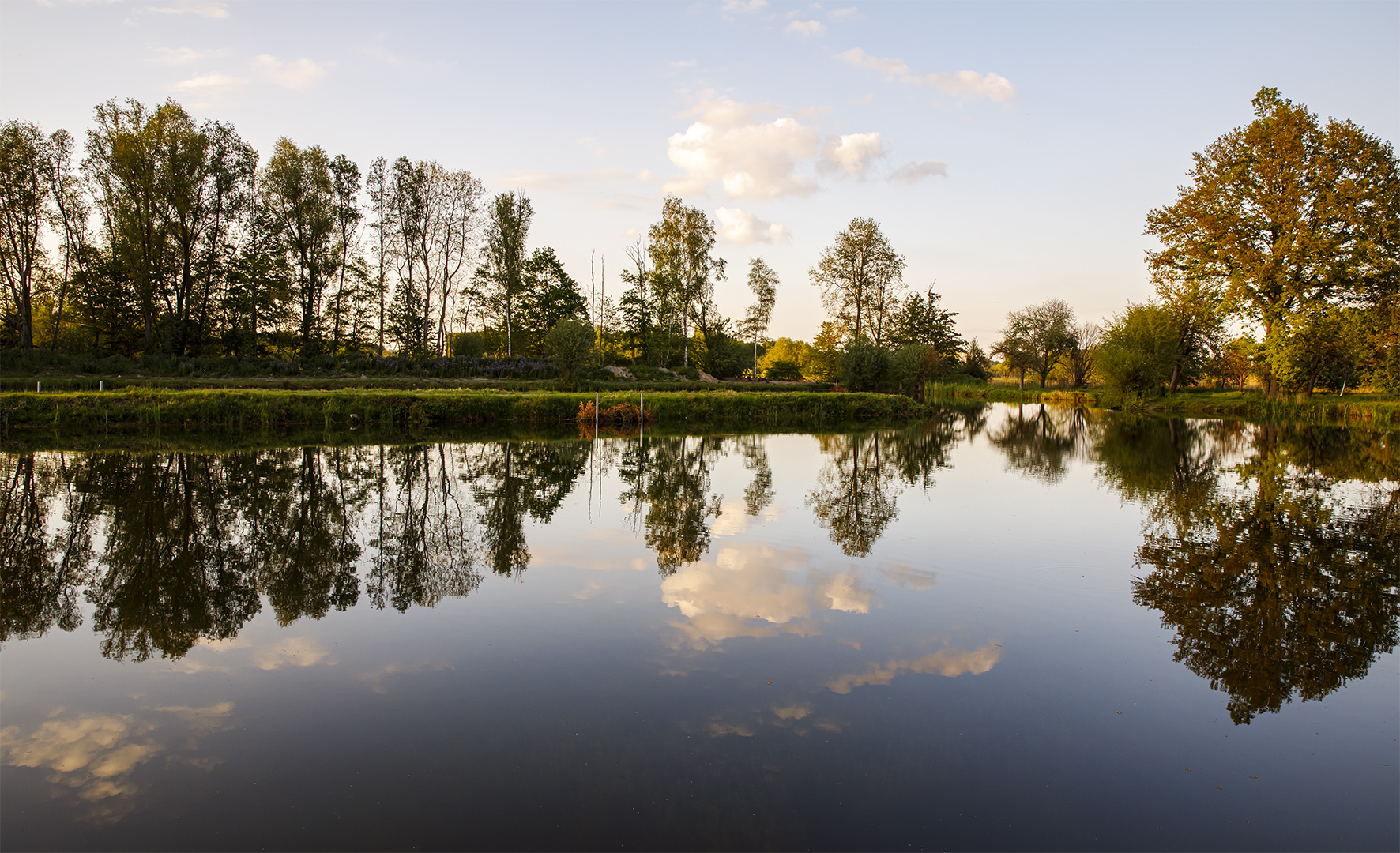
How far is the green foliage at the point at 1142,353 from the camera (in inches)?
1375

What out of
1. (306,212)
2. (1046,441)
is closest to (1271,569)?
(1046,441)

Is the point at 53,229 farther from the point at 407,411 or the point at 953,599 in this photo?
the point at 953,599

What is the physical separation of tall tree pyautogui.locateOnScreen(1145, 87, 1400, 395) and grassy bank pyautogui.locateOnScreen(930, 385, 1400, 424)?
13.5ft

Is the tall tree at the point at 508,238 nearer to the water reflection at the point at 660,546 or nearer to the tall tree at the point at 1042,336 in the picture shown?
the water reflection at the point at 660,546

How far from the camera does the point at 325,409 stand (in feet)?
65.5

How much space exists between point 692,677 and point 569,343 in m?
29.2

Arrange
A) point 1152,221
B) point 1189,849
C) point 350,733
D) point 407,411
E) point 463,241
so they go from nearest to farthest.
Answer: point 1189,849 < point 350,733 < point 407,411 < point 1152,221 < point 463,241

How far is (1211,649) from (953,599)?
5.13ft

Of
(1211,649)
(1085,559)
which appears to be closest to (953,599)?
(1211,649)

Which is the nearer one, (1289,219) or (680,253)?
(1289,219)

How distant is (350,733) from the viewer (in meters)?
3.20

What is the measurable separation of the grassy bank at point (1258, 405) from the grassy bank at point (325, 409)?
19331 millimetres

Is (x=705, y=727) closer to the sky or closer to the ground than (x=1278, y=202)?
closer to the ground

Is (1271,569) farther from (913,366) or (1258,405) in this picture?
(1258,405)
